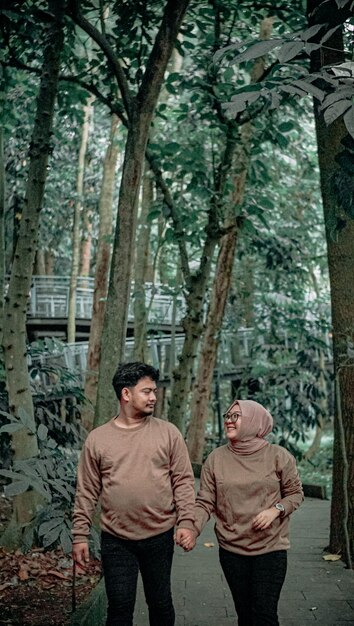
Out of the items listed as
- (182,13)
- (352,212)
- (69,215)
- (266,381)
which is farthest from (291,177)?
(352,212)

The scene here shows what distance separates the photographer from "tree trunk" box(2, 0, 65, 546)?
627 cm

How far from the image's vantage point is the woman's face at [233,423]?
366 centimetres

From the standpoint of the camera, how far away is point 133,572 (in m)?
3.72

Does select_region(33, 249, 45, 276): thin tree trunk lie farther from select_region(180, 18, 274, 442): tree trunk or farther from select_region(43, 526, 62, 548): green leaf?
select_region(43, 526, 62, 548): green leaf

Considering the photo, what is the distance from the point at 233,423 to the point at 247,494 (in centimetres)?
33

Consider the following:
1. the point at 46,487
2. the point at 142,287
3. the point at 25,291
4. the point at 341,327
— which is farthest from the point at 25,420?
the point at 142,287

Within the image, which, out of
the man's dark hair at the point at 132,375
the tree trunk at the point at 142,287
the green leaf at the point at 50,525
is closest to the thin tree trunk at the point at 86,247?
the tree trunk at the point at 142,287

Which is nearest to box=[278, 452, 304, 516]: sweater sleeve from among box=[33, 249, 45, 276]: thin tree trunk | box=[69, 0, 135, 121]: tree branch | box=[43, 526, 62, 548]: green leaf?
box=[43, 526, 62, 548]: green leaf

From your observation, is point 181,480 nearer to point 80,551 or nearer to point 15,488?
point 80,551

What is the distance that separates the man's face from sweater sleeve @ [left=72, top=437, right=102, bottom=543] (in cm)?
27

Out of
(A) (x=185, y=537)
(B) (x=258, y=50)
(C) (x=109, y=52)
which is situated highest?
(C) (x=109, y=52)

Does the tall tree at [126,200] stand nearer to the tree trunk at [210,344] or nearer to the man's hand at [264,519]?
the man's hand at [264,519]

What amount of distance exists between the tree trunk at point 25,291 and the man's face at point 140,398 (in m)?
2.72

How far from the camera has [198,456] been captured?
14.7m
